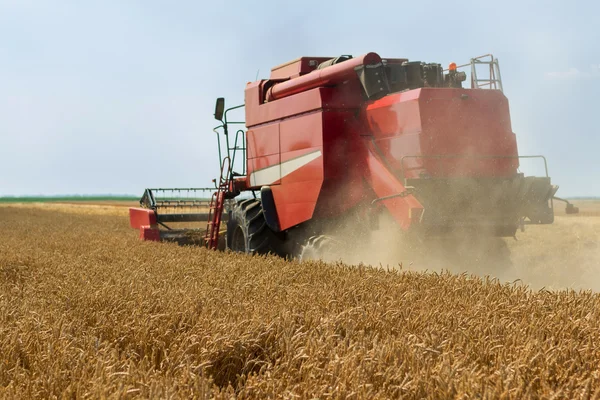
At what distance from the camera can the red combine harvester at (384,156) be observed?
723cm

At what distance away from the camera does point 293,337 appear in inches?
135

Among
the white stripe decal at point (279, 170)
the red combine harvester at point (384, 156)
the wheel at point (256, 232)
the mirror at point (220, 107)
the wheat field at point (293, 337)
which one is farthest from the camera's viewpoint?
the mirror at point (220, 107)

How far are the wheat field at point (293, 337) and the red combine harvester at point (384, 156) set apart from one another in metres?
1.46

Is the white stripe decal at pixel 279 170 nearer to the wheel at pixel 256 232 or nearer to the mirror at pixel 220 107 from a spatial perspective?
the wheel at pixel 256 232

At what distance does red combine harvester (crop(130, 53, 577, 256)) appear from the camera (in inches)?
285

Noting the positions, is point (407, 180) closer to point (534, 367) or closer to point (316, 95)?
point (316, 95)

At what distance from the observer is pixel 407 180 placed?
7086 mm

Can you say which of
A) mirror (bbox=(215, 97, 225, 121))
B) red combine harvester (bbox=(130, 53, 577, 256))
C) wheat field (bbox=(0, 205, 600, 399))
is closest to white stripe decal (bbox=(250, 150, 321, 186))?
red combine harvester (bbox=(130, 53, 577, 256))

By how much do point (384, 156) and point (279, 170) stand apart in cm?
196

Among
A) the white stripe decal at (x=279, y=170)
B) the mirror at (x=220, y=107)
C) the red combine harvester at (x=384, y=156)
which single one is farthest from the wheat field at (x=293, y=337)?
the mirror at (x=220, y=107)

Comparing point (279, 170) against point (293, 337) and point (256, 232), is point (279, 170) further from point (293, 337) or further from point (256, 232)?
point (293, 337)

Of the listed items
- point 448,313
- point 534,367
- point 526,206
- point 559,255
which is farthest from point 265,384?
point 559,255

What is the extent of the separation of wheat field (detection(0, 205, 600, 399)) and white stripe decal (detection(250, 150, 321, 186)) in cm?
223

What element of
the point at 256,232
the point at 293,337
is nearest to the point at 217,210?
the point at 256,232
